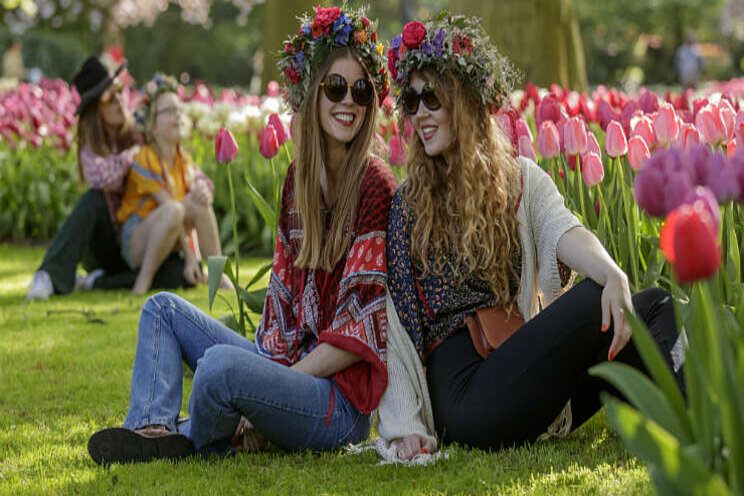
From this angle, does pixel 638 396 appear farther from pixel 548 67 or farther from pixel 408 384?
pixel 548 67

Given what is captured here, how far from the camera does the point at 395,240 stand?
122 inches

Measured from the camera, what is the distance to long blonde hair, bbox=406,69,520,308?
9.85 ft

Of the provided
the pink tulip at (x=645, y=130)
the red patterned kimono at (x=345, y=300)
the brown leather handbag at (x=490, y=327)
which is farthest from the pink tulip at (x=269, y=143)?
the pink tulip at (x=645, y=130)

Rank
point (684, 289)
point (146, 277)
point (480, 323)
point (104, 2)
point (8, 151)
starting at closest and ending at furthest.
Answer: point (480, 323) → point (684, 289) → point (146, 277) → point (8, 151) → point (104, 2)

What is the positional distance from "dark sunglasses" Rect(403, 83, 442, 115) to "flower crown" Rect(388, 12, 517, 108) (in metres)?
0.03

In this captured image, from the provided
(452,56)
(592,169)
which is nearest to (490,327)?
(592,169)

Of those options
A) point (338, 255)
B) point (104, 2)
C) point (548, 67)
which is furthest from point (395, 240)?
point (104, 2)

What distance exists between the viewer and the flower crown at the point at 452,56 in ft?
9.80

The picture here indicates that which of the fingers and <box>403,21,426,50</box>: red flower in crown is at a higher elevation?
<box>403,21,426,50</box>: red flower in crown

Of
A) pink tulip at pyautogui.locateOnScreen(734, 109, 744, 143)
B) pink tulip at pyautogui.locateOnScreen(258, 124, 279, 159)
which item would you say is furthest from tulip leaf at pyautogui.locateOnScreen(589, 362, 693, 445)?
pink tulip at pyautogui.locateOnScreen(258, 124, 279, 159)

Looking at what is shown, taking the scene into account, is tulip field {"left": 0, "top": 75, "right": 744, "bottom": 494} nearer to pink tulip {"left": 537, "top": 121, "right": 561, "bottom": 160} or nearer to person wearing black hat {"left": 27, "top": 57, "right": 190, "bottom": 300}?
pink tulip {"left": 537, "top": 121, "right": 561, "bottom": 160}

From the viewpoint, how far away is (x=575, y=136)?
11.8ft

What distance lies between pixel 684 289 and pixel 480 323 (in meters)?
0.80

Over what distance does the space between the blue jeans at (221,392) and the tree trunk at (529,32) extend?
8070mm
